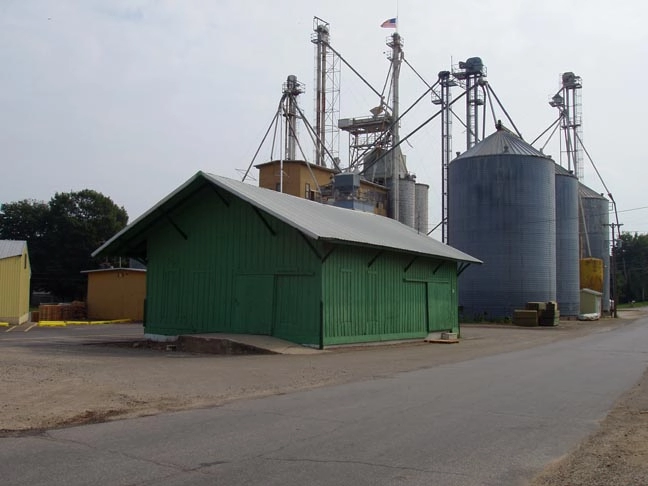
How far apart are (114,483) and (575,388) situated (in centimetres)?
970

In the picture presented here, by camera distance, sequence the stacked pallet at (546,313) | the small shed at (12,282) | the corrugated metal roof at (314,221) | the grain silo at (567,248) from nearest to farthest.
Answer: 1. the corrugated metal roof at (314,221)
2. the small shed at (12,282)
3. the stacked pallet at (546,313)
4. the grain silo at (567,248)

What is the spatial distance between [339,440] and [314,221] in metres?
14.4

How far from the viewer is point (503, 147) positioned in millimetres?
46688

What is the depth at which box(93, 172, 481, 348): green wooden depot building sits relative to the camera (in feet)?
67.8

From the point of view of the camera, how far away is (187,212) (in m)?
23.7

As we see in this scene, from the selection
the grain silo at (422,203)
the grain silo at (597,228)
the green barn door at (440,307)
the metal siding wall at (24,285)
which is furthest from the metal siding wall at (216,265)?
the grain silo at (597,228)

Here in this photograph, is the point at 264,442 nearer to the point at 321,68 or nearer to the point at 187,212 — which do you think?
the point at 187,212

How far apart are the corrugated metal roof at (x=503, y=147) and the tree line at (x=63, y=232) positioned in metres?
46.1

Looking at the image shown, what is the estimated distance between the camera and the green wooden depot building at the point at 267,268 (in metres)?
20.7

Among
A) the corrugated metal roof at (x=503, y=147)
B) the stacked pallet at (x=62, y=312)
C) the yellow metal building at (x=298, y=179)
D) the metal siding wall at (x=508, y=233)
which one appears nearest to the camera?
the stacked pallet at (x=62, y=312)

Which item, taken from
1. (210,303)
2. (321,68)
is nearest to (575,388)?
(210,303)

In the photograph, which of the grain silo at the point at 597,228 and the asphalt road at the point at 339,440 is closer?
the asphalt road at the point at 339,440

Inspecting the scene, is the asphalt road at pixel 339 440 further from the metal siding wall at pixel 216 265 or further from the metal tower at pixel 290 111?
the metal tower at pixel 290 111

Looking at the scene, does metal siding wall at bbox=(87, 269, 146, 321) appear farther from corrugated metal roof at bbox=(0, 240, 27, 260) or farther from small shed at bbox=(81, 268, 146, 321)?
corrugated metal roof at bbox=(0, 240, 27, 260)
